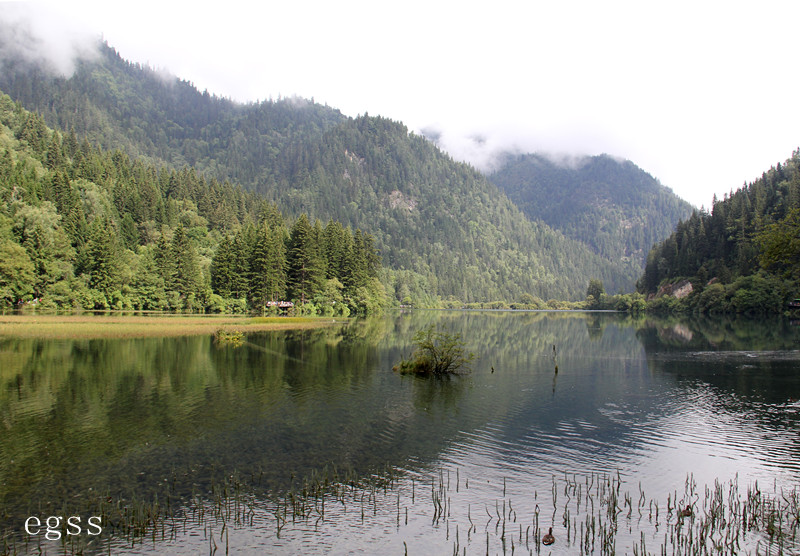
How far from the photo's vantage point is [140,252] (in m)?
131

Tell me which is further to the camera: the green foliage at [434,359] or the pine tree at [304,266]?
the pine tree at [304,266]

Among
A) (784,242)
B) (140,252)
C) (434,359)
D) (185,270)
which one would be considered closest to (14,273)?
(185,270)

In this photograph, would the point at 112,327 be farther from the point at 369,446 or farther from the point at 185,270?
the point at 369,446

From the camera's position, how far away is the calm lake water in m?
17.6

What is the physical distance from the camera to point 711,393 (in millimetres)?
42031

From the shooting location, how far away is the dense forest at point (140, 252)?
4213 inches

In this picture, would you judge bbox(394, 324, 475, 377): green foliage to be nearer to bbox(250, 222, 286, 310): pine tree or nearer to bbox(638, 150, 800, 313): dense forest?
bbox(250, 222, 286, 310): pine tree

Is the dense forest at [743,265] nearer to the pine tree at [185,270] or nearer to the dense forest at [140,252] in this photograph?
the dense forest at [140,252]

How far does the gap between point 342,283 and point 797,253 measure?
334 ft

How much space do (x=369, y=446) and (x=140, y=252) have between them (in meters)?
123

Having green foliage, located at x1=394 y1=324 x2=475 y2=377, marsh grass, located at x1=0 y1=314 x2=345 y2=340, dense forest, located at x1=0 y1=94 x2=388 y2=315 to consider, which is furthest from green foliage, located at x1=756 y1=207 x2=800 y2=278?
dense forest, located at x1=0 y1=94 x2=388 y2=315

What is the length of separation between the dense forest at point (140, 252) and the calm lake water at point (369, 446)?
63266 millimetres

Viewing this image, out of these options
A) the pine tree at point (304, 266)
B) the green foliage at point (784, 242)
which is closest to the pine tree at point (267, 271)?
the pine tree at point (304, 266)

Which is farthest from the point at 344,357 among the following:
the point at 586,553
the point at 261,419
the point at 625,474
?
the point at 586,553
